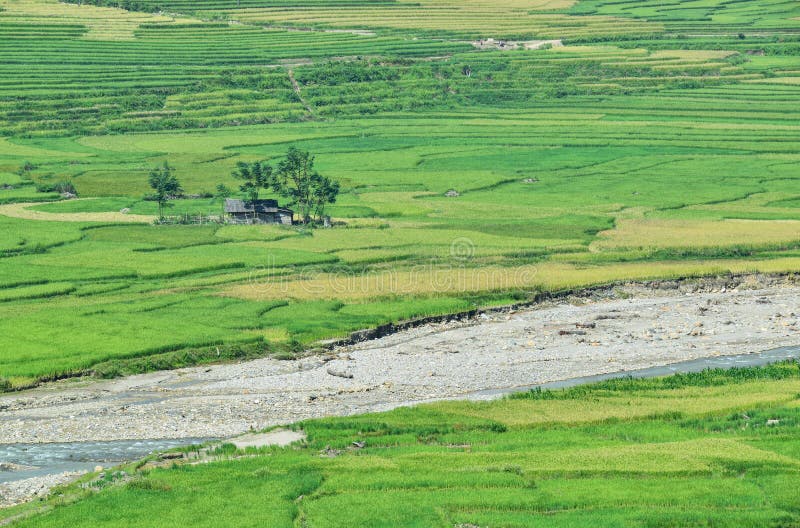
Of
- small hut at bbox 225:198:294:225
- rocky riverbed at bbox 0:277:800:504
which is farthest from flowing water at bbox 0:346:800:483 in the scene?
small hut at bbox 225:198:294:225

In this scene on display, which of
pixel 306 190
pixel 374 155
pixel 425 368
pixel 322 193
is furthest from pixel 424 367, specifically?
pixel 374 155

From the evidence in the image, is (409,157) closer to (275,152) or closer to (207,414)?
(275,152)

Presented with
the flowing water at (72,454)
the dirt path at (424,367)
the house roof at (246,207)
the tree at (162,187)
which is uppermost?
the tree at (162,187)

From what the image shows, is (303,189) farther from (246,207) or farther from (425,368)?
(425,368)

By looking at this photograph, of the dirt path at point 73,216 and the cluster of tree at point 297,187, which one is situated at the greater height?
the cluster of tree at point 297,187

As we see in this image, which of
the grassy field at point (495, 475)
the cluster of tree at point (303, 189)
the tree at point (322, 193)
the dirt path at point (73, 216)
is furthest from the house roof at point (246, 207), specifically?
the grassy field at point (495, 475)

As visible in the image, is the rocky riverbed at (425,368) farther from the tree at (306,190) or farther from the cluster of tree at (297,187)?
the cluster of tree at (297,187)

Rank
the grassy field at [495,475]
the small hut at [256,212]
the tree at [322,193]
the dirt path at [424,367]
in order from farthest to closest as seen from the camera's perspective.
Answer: the tree at [322,193] < the small hut at [256,212] < the dirt path at [424,367] < the grassy field at [495,475]
